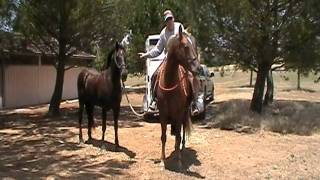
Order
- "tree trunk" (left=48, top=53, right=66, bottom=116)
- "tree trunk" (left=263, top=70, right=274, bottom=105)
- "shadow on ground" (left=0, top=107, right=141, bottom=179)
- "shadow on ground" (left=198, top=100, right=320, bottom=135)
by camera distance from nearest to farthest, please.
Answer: "shadow on ground" (left=0, top=107, right=141, bottom=179) < "shadow on ground" (left=198, top=100, right=320, bottom=135) < "tree trunk" (left=48, top=53, right=66, bottom=116) < "tree trunk" (left=263, top=70, right=274, bottom=105)

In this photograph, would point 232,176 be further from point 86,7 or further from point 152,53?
point 86,7

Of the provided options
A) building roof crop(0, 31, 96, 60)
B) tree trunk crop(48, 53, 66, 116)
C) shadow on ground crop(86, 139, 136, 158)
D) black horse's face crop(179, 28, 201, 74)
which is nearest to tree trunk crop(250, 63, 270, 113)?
shadow on ground crop(86, 139, 136, 158)

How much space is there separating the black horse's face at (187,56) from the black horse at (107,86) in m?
2.09

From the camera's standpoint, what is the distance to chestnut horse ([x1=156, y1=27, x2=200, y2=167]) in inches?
385

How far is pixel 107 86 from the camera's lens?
40.2 ft

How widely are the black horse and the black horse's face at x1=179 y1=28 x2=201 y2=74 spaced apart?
2089 millimetres

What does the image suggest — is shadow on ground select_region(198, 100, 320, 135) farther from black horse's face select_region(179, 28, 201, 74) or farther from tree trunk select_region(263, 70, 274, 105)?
black horse's face select_region(179, 28, 201, 74)

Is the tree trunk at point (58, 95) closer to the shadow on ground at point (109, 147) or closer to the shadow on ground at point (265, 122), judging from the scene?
the shadow on ground at point (265, 122)

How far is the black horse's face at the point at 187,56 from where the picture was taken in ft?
31.9

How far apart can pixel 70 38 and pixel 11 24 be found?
2435 mm

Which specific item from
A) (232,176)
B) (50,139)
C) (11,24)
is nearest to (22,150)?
(50,139)

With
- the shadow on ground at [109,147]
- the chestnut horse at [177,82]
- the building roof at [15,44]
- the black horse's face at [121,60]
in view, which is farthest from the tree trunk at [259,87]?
the chestnut horse at [177,82]

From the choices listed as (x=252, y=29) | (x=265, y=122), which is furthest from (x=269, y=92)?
(x=265, y=122)

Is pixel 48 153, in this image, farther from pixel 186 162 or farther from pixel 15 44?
pixel 15 44
